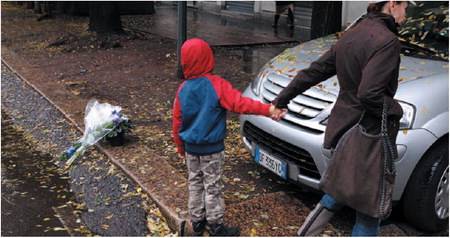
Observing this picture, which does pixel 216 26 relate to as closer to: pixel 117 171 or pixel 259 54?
pixel 259 54

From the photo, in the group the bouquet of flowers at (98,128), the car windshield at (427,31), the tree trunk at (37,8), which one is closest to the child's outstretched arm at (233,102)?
the car windshield at (427,31)

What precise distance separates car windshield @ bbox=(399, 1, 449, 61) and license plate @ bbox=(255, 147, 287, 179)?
138 cm

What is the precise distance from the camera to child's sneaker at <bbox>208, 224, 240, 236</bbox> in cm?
370

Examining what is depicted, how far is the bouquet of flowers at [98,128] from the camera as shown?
17.4 feet

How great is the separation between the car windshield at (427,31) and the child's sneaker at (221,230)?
6.47 feet

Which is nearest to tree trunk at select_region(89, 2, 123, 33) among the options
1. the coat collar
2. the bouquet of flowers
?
the bouquet of flowers

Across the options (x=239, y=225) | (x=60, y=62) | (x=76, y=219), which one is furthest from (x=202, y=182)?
(x=60, y=62)

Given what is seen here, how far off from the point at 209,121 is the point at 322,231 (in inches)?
43.9

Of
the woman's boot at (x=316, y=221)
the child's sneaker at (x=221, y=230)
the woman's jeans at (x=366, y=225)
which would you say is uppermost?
the woman's jeans at (x=366, y=225)

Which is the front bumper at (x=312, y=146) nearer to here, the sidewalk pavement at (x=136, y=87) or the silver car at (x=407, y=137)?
the silver car at (x=407, y=137)

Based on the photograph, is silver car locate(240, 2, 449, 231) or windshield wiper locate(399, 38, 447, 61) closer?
silver car locate(240, 2, 449, 231)

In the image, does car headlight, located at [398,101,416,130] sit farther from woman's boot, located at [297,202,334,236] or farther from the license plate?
the license plate

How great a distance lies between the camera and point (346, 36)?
3154 millimetres

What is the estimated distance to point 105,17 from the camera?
1251 cm
